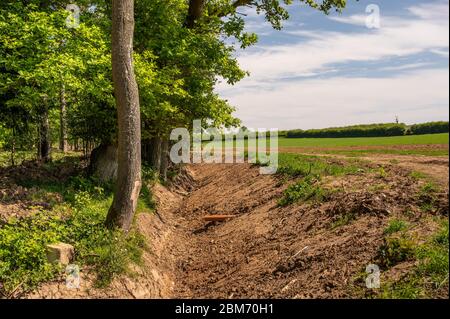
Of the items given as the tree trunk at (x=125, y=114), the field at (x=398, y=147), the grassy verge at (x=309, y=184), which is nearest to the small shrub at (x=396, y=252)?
the grassy verge at (x=309, y=184)

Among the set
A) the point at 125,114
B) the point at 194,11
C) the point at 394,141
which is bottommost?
the point at 394,141

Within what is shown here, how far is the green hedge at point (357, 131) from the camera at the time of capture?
185 ft

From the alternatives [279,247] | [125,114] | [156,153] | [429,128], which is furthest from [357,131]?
[125,114]

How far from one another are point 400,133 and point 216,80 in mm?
40872

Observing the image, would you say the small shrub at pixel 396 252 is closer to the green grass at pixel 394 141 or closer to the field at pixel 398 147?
the field at pixel 398 147

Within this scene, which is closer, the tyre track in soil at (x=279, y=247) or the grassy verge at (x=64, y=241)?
the grassy verge at (x=64, y=241)

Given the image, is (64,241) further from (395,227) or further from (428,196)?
(428,196)

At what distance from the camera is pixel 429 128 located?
52062mm

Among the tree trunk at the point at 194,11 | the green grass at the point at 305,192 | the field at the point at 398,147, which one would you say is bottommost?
the green grass at the point at 305,192

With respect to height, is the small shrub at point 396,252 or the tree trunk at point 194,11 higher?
the tree trunk at point 194,11

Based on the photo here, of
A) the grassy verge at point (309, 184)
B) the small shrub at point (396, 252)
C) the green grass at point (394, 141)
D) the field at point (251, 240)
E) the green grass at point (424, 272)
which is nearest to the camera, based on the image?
the green grass at point (424, 272)

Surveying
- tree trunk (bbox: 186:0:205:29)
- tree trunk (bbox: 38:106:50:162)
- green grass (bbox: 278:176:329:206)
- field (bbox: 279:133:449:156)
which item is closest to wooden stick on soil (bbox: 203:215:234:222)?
green grass (bbox: 278:176:329:206)

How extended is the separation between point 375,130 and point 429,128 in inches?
325

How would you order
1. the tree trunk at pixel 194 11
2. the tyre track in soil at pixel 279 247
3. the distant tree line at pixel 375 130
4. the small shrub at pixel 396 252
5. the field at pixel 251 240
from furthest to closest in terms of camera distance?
1. the distant tree line at pixel 375 130
2. the tree trunk at pixel 194 11
3. the tyre track in soil at pixel 279 247
4. the field at pixel 251 240
5. the small shrub at pixel 396 252
